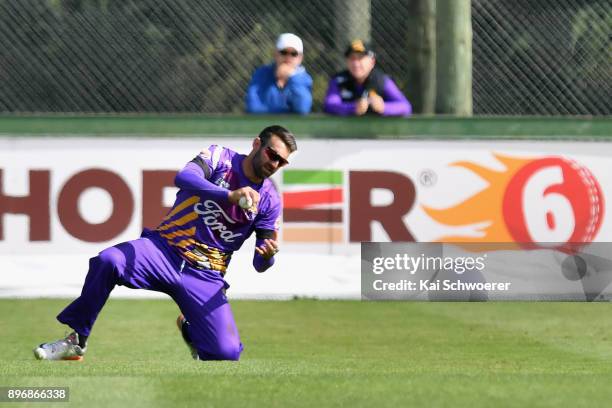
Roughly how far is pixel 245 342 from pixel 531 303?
366cm

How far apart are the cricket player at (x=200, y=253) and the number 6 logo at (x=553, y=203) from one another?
4576 mm

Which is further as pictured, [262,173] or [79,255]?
[79,255]

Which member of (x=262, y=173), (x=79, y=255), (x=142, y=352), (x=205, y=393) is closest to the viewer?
(x=205, y=393)

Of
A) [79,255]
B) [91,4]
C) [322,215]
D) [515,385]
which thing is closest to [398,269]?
[322,215]

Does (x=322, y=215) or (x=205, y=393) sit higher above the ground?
(x=322, y=215)

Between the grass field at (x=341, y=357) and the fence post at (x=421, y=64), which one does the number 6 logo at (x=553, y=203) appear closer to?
the grass field at (x=341, y=357)

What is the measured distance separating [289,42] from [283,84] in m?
0.44

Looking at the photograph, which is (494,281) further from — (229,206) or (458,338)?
(229,206)

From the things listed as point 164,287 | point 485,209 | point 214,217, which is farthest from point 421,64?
point 164,287

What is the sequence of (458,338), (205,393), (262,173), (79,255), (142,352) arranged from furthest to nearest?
(79,255), (458,338), (142,352), (262,173), (205,393)

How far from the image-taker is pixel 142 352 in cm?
1073

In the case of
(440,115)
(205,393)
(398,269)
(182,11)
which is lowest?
(205,393)

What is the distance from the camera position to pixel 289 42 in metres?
13.3

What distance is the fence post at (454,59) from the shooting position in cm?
1402
